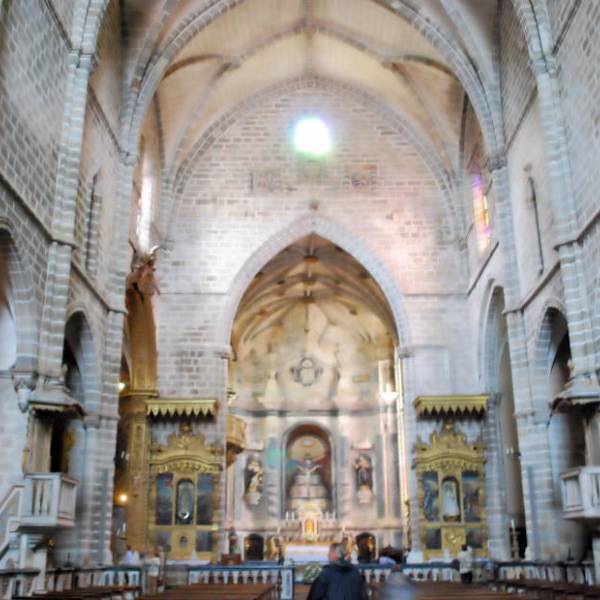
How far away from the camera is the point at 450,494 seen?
22156 millimetres

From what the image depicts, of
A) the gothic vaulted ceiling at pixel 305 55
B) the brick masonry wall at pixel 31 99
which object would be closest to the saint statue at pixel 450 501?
the gothic vaulted ceiling at pixel 305 55

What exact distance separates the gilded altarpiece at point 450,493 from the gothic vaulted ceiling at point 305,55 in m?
8.38

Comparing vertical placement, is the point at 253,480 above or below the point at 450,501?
above

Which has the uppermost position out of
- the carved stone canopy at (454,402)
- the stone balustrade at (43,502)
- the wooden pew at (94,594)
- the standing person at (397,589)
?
the carved stone canopy at (454,402)

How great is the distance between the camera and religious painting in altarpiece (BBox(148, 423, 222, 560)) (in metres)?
21.8

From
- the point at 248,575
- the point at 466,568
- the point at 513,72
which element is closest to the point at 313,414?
the point at 248,575

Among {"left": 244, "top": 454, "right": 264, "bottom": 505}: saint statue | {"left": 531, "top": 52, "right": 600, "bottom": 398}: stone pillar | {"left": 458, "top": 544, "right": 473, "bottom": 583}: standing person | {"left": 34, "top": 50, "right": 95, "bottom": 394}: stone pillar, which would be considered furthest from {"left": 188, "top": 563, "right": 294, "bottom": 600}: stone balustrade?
{"left": 244, "top": 454, "right": 264, "bottom": 505}: saint statue

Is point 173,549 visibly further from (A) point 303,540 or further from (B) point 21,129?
(B) point 21,129

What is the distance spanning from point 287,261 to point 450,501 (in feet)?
34.8

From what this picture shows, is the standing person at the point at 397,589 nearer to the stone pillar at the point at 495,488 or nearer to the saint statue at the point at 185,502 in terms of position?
the stone pillar at the point at 495,488

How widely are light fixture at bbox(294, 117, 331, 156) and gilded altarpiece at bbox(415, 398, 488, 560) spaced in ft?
29.8

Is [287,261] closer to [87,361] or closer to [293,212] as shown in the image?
[293,212]

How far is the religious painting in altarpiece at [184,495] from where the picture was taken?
2183 cm

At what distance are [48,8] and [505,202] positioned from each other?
34.5 feet
